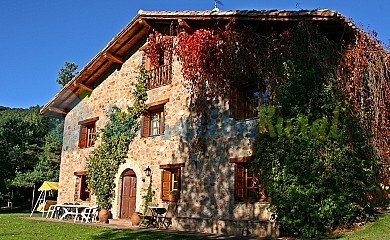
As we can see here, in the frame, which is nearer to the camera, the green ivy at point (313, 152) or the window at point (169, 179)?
the green ivy at point (313, 152)

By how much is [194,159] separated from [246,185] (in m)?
1.83

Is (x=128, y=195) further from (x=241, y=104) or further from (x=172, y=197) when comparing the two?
(x=241, y=104)

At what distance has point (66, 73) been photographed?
35500 millimetres

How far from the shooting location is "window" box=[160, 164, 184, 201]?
1238 centimetres

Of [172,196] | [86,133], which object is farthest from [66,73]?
[172,196]

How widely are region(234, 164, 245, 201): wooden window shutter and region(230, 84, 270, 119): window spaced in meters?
1.43

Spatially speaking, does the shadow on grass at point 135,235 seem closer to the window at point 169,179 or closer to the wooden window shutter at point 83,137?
the window at point 169,179

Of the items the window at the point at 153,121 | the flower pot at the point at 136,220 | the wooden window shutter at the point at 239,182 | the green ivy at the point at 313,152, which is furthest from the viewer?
the window at the point at 153,121

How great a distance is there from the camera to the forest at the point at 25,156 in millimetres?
22891

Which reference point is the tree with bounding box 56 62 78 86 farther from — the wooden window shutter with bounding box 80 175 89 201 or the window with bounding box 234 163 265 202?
the window with bounding box 234 163 265 202

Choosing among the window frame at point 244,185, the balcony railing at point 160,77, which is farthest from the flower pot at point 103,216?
the window frame at point 244,185

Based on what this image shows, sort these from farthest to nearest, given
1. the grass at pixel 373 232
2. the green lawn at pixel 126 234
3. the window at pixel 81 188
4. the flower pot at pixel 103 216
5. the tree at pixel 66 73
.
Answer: the tree at pixel 66 73
the window at pixel 81 188
the flower pot at pixel 103 216
the green lawn at pixel 126 234
the grass at pixel 373 232

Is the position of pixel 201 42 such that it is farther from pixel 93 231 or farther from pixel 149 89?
pixel 93 231

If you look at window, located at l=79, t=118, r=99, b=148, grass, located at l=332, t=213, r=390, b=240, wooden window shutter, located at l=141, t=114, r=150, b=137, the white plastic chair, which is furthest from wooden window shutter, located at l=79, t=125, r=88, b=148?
grass, located at l=332, t=213, r=390, b=240
